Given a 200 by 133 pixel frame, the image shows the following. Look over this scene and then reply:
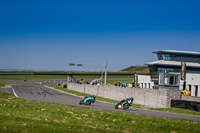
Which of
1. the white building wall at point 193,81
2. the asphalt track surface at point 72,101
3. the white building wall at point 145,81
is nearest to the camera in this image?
the asphalt track surface at point 72,101

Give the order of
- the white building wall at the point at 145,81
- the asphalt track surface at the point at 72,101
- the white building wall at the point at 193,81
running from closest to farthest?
the asphalt track surface at the point at 72,101
the white building wall at the point at 193,81
the white building wall at the point at 145,81

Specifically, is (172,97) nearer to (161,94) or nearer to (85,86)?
(161,94)

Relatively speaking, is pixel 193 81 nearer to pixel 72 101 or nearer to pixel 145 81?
pixel 145 81

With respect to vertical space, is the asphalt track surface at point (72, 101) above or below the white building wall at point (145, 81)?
below

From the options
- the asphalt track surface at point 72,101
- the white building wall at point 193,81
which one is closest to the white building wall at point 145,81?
the white building wall at point 193,81

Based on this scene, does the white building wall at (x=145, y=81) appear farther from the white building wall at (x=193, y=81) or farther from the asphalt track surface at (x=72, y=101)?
the asphalt track surface at (x=72, y=101)

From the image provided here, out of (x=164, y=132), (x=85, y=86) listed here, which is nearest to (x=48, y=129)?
(x=164, y=132)

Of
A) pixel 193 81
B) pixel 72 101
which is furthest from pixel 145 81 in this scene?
pixel 72 101

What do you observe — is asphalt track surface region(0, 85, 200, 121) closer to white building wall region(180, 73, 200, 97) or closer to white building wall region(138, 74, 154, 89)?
white building wall region(180, 73, 200, 97)

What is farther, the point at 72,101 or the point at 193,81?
the point at 193,81

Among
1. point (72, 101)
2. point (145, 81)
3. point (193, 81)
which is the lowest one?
point (72, 101)

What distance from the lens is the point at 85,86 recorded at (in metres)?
62.9

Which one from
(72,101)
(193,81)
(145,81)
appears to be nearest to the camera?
(72,101)

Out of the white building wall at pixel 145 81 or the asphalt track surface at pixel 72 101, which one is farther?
the white building wall at pixel 145 81
